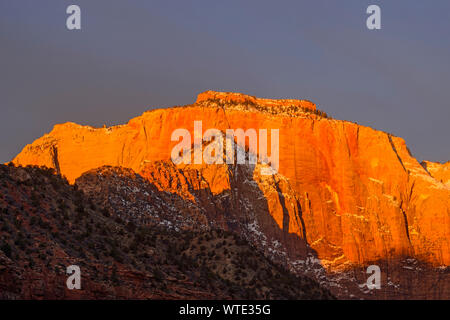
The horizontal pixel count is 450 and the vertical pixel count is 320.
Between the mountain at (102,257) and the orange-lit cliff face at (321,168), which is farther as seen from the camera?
the orange-lit cliff face at (321,168)

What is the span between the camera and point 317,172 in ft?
558

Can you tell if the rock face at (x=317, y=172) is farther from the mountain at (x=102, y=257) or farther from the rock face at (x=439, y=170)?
the mountain at (x=102, y=257)

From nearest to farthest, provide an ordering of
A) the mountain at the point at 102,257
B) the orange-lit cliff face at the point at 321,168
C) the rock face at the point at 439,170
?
the mountain at the point at 102,257, the orange-lit cliff face at the point at 321,168, the rock face at the point at 439,170

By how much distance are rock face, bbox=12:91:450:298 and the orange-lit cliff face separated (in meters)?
0.15

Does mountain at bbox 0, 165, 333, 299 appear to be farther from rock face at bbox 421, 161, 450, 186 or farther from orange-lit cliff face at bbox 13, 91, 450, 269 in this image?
rock face at bbox 421, 161, 450, 186

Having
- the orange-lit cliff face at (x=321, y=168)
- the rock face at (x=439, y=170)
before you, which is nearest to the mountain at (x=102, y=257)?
the orange-lit cliff face at (x=321, y=168)

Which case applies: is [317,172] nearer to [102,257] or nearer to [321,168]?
[321,168]

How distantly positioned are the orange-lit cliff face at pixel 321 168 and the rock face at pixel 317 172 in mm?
148

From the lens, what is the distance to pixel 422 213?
174m

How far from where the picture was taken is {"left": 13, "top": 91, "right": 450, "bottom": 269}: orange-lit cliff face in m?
164

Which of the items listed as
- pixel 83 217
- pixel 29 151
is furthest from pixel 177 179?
pixel 83 217

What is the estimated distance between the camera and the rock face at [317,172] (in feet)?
534

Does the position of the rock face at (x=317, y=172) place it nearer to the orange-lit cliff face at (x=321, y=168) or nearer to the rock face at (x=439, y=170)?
the orange-lit cliff face at (x=321, y=168)

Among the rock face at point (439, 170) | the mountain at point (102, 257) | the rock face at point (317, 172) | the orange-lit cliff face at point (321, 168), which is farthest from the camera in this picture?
the rock face at point (439, 170)
